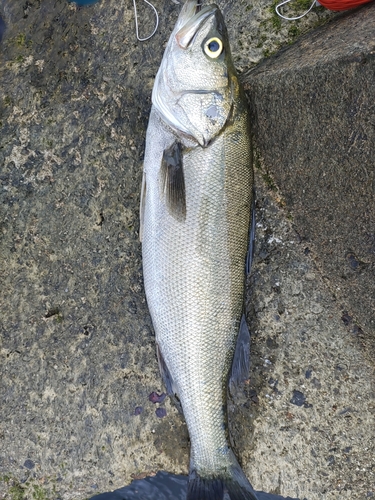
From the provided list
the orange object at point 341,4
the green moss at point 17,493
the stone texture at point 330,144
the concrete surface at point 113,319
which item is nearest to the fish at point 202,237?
the stone texture at point 330,144

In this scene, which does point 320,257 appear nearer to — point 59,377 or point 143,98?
point 143,98

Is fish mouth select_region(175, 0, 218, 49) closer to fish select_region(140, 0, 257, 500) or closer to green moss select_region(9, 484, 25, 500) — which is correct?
fish select_region(140, 0, 257, 500)

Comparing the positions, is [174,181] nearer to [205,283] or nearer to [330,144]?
[205,283]

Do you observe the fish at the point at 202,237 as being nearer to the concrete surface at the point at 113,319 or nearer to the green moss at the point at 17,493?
the concrete surface at the point at 113,319

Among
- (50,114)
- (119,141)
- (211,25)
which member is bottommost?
(119,141)

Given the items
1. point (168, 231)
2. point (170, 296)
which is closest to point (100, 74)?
point (168, 231)

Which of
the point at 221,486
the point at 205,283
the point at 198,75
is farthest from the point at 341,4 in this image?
the point at 221,486
